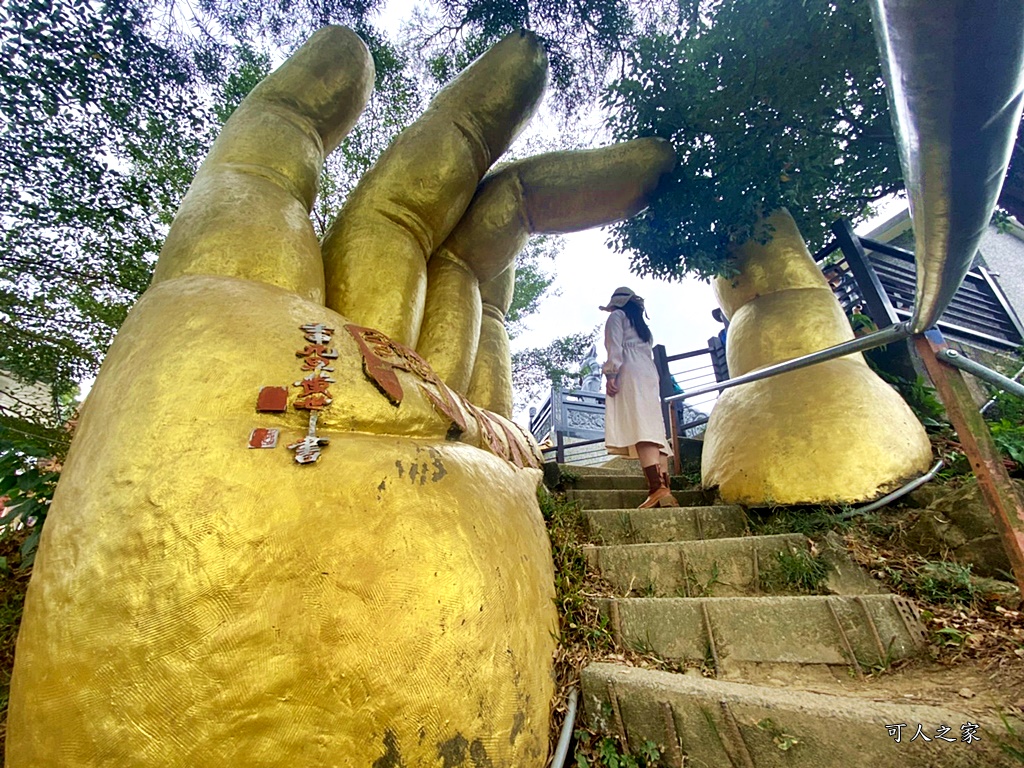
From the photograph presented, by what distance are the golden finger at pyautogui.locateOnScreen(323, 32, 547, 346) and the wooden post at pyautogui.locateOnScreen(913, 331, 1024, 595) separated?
216cm

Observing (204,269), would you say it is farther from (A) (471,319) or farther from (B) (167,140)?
(B) (167,140)

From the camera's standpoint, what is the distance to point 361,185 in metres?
2.90

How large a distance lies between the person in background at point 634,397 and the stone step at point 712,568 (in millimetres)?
932

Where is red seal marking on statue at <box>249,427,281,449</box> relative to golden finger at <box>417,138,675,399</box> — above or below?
below

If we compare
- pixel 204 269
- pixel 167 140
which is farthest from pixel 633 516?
pixel 167 140

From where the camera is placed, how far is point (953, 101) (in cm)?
71

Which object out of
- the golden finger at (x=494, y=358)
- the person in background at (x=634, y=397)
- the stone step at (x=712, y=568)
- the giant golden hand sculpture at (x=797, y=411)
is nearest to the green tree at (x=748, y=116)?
the giant golden hand sculpture at (x=797, y=411)

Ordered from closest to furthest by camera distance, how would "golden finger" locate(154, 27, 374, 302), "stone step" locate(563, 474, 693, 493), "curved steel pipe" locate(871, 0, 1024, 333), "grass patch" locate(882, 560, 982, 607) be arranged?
"curved steel pipe" locate(871, 0, 1024, 333), "grass patch" locate(882, 560, 982, 607), "golden finger" locate(154, 27, 374, 302), "stone step" locate(563, 474, 693, 493)

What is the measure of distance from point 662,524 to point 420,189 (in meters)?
2.50

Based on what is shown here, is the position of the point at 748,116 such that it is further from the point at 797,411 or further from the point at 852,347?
the point at 852,347

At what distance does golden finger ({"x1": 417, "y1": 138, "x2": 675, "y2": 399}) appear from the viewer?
339cm

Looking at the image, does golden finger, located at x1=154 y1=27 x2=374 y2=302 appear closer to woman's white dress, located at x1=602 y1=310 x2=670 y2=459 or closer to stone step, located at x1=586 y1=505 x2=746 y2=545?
stone step, located at x1=586 y1=505 x2=746 y2=545

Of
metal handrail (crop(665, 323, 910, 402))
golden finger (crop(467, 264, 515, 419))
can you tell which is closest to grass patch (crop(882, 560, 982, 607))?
metal handrail (crop(665, 323, 910, 402))

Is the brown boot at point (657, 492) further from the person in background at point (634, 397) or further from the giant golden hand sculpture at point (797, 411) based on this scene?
the giant golden hand sculpture at point (797, 411)
